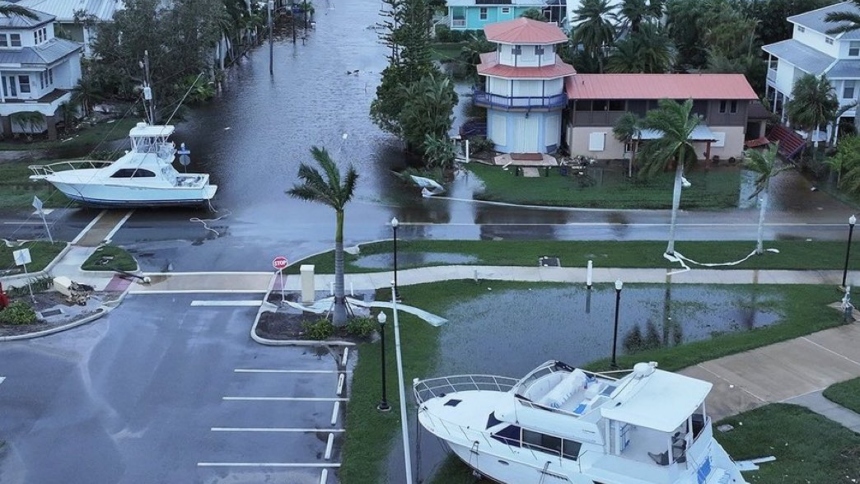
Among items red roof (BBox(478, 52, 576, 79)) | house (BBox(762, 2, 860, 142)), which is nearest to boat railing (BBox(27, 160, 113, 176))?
red roof (BBox(478, 52, 576, 79))

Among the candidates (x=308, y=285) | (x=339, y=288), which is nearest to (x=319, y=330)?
(x=339, y=288)

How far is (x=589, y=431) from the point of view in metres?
21.6

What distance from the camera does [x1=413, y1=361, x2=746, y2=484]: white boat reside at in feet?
68.8

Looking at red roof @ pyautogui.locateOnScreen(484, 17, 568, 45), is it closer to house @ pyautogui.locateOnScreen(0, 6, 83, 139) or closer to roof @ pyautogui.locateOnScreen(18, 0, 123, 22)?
house @ pyautogui.locateOnScreen(0, 6, 83, 139)

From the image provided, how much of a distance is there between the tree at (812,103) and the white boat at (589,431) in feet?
108

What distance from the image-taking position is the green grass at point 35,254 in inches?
1444

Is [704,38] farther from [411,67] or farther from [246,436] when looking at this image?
[246,436]

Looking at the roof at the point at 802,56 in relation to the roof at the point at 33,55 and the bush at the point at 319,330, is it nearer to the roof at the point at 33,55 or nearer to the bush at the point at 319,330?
the bush at the point at 319,330

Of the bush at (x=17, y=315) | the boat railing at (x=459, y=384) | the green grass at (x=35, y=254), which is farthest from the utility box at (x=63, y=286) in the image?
the boat railing at (x=459, y=384)

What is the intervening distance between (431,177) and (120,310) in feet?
63.4

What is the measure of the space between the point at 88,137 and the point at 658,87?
32.7 m

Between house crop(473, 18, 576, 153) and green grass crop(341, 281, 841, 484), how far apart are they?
64.1 feet

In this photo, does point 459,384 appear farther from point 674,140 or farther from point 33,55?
point 33,55

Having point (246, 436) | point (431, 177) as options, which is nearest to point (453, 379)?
point (246, 436)
